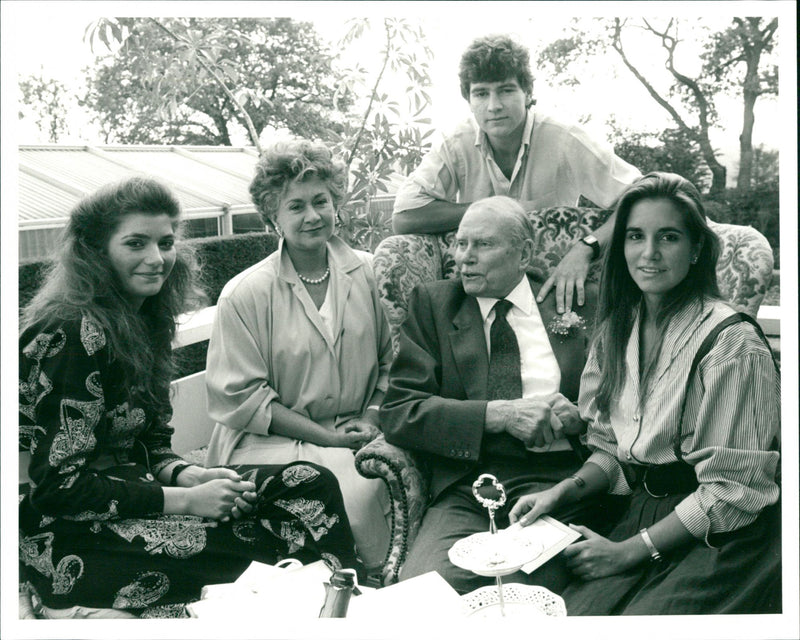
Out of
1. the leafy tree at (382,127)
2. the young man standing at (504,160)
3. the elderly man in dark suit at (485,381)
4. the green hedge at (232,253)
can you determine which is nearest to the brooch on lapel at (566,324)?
the elderly man in dark suit at (485,381)

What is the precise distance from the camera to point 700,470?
2166mm

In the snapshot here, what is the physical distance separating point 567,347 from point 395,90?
6.50ft

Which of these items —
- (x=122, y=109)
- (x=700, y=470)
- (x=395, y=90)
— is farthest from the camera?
(x=395, y=90)

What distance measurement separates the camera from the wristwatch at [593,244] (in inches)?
117

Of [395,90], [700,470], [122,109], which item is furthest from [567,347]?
[122,109]

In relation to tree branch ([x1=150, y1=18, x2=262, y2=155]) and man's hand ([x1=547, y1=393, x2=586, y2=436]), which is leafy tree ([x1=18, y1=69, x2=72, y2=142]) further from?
man's hand ([x1=547, y1=393, x2=586, y2=436])

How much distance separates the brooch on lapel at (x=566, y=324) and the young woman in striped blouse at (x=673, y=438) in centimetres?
21

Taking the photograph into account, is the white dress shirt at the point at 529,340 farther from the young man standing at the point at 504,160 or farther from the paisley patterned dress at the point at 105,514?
the paisley patterned dress at the point at 105,514

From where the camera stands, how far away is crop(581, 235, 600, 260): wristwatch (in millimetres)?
2963

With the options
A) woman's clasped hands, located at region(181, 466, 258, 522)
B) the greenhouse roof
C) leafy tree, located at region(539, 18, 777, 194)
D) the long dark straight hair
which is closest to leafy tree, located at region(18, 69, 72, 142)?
the greenhouse roof

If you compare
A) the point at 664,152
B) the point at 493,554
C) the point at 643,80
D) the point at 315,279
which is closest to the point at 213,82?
the point at 315,279

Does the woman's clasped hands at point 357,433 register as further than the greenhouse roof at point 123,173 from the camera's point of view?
Yes

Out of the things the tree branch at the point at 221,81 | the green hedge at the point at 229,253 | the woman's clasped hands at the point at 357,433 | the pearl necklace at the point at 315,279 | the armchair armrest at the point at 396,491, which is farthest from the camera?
the green hedge at the point at 229,253

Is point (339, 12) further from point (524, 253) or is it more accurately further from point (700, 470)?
point (700, 470)
